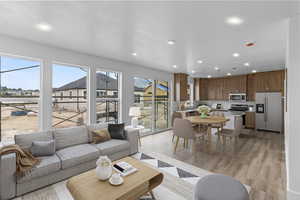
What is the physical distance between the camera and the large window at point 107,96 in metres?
4.17

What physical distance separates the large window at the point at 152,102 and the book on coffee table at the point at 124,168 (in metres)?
3.04

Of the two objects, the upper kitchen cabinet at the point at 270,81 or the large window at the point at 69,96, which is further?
the upper kitchen cabinet at the point at 270,81

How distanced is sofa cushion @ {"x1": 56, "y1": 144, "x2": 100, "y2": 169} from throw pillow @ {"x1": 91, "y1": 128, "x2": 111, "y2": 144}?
0.67 ft

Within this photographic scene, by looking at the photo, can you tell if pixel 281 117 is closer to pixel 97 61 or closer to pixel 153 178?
pixel 153 178

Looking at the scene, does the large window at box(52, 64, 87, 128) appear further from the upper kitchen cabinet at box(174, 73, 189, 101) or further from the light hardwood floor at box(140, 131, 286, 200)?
the upper kitchen cabinet at box(174, 73, 189, 101)

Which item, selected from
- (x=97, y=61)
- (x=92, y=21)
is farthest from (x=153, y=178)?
(x=97, y=61)

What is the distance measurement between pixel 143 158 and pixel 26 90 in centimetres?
291

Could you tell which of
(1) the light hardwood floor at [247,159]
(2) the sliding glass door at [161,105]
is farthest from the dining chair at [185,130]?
(2) the sliding glass door at [161,105]

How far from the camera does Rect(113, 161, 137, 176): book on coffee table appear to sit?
1.93m

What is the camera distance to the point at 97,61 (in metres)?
4.02

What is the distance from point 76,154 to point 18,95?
5.96ft

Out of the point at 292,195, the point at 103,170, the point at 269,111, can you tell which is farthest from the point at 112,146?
the point at 269,111

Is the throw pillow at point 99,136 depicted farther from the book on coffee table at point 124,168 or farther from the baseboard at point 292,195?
the baseboard at point 292,195

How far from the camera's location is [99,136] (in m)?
3.13
